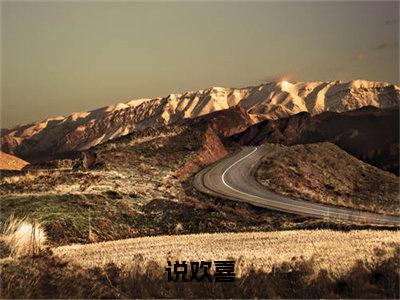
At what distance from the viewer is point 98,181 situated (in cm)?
6116

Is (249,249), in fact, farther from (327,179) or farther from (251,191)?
(327,179)

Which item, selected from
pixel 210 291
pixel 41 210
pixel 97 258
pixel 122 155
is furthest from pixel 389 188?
pixel 210 291

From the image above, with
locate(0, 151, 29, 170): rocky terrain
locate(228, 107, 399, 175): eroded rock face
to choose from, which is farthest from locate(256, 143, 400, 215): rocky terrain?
locate(0, 151, 29, 170): rocky terrain

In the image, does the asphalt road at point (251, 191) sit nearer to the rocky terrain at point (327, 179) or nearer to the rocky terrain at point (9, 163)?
the rocky terrain at point (327, 179)

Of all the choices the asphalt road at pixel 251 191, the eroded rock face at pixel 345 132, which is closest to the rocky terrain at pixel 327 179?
the asphalt road at pixel 251 191

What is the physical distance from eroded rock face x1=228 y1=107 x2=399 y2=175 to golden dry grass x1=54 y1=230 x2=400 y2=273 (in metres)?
75.5

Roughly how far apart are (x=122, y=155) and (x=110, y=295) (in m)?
55.0

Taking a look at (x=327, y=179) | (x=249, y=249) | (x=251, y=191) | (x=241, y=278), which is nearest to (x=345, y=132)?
(x=327, y=179)

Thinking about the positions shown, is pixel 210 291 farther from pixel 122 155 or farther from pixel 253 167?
pixel 253 167

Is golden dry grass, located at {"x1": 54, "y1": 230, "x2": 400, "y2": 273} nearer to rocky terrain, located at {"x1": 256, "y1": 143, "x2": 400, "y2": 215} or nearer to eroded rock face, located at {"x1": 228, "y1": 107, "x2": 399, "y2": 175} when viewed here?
rocky terrain, located at {"x1": 256, "y1": 143, "x2": 400, "y2": 215}

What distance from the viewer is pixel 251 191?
6825cm

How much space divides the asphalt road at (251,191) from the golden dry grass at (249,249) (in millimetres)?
15948

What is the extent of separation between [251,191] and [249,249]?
118ft

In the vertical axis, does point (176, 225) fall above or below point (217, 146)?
below
